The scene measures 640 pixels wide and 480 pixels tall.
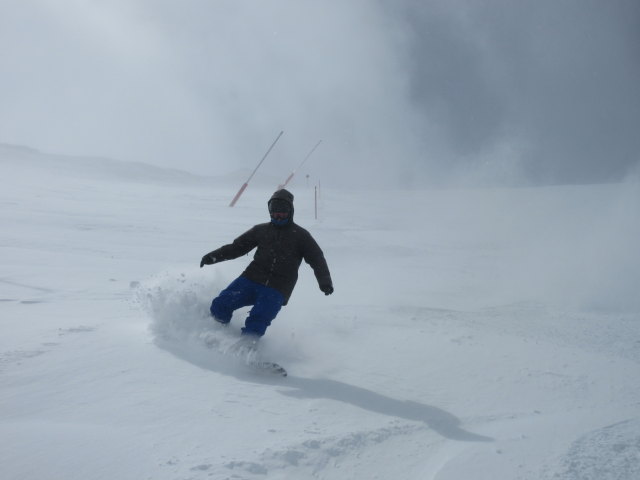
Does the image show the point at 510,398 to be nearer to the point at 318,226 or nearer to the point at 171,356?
the point at 171,356

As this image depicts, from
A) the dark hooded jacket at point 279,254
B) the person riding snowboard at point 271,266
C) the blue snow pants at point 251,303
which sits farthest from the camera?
the dark hooded jacket at point 279,254

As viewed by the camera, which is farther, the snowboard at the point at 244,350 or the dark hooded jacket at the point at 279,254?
the dark hooded jacket at the point at 279,254

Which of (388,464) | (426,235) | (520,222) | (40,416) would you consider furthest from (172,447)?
(520,222)

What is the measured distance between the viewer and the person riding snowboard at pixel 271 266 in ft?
12.5

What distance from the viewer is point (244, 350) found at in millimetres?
3322

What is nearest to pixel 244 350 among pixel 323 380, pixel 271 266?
pixel 323 380

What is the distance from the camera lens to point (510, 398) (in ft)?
10.00

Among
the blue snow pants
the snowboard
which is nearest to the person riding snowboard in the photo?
the blue snow pants

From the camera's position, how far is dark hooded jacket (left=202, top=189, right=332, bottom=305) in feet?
12.9

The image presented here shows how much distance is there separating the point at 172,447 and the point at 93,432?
37 cm

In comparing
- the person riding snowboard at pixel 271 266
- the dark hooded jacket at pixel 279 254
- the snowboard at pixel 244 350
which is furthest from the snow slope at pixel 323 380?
the dark hooded jacket at pixel 279 254

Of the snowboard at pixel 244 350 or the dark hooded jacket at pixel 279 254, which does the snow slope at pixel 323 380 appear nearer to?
the snowboard at pixel 244 350

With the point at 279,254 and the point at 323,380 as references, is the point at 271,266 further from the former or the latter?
the point at 323,380

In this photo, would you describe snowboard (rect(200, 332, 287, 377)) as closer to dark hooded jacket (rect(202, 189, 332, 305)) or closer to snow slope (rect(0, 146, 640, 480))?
snow slope (rect(0, 146, 640, 480))
